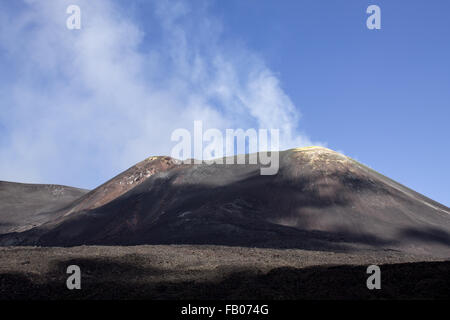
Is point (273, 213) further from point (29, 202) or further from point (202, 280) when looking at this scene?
point (29, 202)

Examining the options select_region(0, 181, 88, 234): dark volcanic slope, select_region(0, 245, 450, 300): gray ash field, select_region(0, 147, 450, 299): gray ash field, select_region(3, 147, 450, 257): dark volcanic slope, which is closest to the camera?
select_region(0, 245, 450, 300): gray ash field

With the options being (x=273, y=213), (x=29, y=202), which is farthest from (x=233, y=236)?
(x=29, y=202)

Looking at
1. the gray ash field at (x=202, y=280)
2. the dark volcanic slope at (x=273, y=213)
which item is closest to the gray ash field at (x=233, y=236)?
the gray ash field at (x=202, y=280)

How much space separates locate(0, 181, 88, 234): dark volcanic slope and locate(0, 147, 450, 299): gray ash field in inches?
12.3

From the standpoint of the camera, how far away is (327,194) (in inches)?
1889

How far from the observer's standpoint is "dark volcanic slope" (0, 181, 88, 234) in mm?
66906

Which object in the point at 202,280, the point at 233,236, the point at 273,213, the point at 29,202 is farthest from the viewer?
the point at 29,202

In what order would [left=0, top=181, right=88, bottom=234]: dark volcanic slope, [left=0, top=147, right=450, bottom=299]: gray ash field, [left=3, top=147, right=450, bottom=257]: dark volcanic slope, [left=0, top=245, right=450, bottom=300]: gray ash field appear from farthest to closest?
[left=0, top=181, right=88, bottom=234]: dark volcanic slope
[left=3, top=147, right=450, bottom=257]: dark volcanic slope
[left=0, top=147, right=450, bottom=299]: gray ash field
[left=0, top=245, right=450, bottom=300]: gray ash field

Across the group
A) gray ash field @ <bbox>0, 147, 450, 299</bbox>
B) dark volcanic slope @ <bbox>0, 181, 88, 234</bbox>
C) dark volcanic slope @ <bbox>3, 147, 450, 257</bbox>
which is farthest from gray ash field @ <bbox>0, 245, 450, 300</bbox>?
dark volcanic slope @ <bbox>0, 181, 88, 234</bbox>

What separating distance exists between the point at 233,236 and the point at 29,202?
51.2m

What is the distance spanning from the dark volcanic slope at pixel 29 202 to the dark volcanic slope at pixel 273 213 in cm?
1025

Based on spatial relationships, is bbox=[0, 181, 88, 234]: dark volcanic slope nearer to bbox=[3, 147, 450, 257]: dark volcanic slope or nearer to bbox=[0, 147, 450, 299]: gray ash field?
bbox=[0, 147, 450, 299]: gray ash field

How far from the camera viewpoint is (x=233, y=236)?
125ft

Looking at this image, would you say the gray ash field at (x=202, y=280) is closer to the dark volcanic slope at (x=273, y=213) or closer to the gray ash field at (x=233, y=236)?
the gray ash field at (x=233, y=236)
